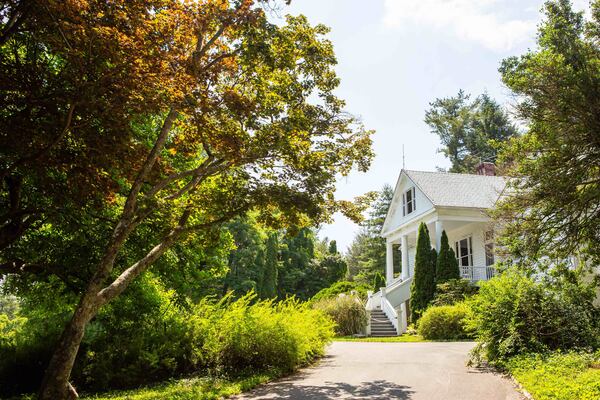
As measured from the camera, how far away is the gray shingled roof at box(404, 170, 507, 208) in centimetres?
2373

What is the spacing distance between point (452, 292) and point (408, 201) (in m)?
9.00

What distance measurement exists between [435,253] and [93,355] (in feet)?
55.1

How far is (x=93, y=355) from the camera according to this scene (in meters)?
10.1

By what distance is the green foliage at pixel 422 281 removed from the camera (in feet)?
70.7

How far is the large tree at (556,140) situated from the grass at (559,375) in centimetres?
226

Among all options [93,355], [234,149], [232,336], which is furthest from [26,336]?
[234,149]

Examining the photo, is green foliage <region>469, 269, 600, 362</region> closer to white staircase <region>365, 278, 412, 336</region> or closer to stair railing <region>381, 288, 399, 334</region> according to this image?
white staircase <region>365, 278, 412, 336</region>

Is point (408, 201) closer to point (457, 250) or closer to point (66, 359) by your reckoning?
point (457, 250)

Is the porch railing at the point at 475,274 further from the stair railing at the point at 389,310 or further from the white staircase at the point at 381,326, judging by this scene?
the white staircase at the point at 381,326

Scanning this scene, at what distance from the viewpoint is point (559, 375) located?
7516 millimetres

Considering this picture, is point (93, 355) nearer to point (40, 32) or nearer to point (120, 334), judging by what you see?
point (120, 334)

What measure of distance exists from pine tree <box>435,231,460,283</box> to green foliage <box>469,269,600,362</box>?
10709mm

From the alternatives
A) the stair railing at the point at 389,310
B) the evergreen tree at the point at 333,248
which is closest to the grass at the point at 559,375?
the stair railing at the point at 389,310

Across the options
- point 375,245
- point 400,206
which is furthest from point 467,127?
point 400,206
